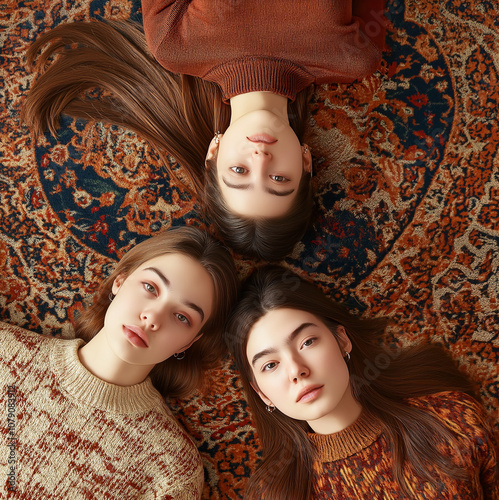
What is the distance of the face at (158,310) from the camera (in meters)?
2.39

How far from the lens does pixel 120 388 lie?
2.57 meters

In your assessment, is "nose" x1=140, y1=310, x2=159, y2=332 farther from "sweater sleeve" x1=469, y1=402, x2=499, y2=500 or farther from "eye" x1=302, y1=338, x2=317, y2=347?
"sweater sleeve" x1=469, y1=402, x2=499, y2=500

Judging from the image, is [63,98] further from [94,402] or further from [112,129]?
[94,402]

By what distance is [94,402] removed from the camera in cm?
256

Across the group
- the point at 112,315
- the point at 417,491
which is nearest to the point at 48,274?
Result: the point at 112,315

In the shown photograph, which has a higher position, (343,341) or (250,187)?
(250,187)

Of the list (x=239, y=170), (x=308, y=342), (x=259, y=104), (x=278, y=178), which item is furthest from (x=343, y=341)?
(x=259, y=104)

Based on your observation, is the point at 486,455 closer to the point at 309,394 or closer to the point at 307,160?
the point at 309,394

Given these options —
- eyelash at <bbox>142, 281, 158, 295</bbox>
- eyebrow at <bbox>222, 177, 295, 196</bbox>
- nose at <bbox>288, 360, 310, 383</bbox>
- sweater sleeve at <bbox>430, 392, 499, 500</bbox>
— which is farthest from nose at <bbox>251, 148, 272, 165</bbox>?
sweater sleeve at <bbox>430, 392, 499, 500</bbox>

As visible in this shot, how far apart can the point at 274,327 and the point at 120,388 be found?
33.5 inches

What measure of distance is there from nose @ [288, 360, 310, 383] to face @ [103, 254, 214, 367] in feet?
1.66

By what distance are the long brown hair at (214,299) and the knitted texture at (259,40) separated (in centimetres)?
81

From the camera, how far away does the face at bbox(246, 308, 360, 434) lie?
2287mm

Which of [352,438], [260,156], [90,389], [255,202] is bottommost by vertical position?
[90,389]
